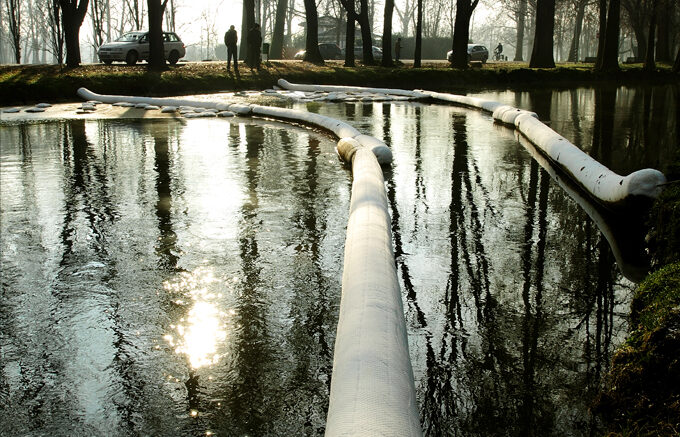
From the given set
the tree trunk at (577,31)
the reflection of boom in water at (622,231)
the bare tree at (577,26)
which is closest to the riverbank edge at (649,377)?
the reflection of boom in water at (622,231)

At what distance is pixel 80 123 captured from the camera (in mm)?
14742

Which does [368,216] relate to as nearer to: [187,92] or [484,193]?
[484,193]

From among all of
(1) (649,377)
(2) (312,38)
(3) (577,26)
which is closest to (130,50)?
(2) (312,38)

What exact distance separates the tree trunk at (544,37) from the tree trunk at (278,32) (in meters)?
20.6

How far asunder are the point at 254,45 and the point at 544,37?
13.5 m

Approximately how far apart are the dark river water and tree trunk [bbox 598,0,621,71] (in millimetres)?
21126

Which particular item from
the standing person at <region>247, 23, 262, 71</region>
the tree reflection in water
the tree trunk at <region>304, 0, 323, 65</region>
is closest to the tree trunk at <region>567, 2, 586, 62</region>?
the tree trunk at <region>304, 0, 323, 65</region>

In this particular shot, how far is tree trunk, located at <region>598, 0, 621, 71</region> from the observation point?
28381mm

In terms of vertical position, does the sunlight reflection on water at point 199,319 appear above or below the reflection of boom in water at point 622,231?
below

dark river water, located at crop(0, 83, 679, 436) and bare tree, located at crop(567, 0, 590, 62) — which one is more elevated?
bare tree, located at crop(567, 0, 590, 62)

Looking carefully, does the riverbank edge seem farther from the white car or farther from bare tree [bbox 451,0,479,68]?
the white car

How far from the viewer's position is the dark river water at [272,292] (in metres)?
3.37

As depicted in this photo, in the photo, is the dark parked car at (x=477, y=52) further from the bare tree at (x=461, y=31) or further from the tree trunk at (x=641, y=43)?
the bare tree at (x=461, y=31)

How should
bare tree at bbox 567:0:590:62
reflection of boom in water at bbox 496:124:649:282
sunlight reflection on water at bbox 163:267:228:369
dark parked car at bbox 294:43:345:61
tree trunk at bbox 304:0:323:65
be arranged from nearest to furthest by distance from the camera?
sunlight reflection on water at bbox 163:267:228:369
reflection of boom in water at bbox 496:124:649:282
tree trunk at bbox 304:0:323:65
bare tree at bbox 567:0:590:62
dark parked car at bbox 294:43:345:61
